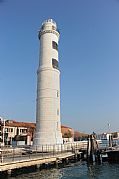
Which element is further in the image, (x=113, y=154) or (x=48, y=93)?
(x=113, y=154)

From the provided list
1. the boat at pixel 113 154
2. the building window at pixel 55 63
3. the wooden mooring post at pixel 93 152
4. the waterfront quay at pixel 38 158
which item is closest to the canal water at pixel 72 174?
the waterfront quay at pixel 38 158

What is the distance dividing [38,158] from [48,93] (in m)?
11.6

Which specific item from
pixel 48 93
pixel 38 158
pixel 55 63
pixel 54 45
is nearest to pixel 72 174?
pixel 38 158

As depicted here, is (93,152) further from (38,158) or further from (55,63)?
(55,63)

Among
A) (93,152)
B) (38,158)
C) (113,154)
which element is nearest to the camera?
(38,158)

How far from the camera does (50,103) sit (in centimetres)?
3603

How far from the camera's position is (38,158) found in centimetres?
2686

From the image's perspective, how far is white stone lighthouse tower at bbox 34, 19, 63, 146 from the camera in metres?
35.2

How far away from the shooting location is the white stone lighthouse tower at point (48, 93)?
3522 cm

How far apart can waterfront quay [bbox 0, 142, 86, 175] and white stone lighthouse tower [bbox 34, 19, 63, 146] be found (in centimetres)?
136

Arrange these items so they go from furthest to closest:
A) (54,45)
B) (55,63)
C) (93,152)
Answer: (54,45) → (55,63) → (93,152)

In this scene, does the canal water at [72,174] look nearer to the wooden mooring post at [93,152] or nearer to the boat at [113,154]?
the wooden mooring post at [93,152]

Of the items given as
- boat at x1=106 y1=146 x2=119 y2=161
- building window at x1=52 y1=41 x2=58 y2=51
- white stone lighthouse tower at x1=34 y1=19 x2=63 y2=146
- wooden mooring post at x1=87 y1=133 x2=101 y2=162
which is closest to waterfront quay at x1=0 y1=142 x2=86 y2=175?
white stone lighthouse tower at x1=34 y1=19 x2=63 y2=146

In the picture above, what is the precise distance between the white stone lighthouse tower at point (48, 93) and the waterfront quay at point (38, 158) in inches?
53.4
